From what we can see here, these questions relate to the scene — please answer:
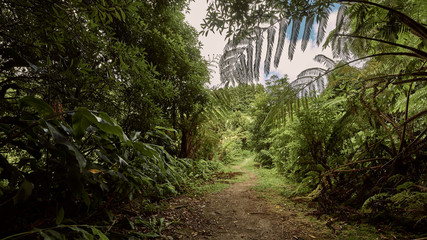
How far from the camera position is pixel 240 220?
2.16 m

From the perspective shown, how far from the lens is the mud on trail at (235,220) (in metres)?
1.76

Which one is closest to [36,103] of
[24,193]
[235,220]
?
[24,193]

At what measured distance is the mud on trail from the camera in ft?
5.79

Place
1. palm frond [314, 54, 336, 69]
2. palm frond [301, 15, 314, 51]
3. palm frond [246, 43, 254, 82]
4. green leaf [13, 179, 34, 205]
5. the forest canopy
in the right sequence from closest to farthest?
green leaf [13, 179, 34, 205] < the forest canopy < palm frond [301, 15, 314, 51] < palm frond [246, 43, 254, 82] < palm frond [314, 54, 336, 69]

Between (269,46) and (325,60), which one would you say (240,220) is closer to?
(269,46)

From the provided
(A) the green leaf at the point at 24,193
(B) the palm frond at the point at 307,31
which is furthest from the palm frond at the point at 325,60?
(A) the green leaf at the point at 24,193

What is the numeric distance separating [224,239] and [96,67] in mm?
2220

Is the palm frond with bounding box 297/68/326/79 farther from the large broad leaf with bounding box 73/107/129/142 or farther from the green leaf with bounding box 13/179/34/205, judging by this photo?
the green leaf with bounding box 13/179/34/205

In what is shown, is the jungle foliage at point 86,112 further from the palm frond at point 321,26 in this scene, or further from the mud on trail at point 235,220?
the palm frond at point 321,26

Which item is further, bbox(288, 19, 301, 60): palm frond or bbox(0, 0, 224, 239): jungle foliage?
bbox(288, 19, 301, 60): palm frond

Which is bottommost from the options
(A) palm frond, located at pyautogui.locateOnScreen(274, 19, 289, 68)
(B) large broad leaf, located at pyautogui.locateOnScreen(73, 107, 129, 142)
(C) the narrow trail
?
(C) the narrow trail

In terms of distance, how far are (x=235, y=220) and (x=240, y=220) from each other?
62 millimetres

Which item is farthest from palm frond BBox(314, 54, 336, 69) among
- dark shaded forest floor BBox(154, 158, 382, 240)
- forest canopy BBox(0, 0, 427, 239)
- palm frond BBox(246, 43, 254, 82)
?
dark shaded forest floor BBox(154, 158, 382, 240)

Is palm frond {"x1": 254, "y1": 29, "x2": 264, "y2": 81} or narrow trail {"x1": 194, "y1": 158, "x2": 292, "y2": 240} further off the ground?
palm frond {"x1": 254, "y1": 29, "x2": 264, "y2": 81}
